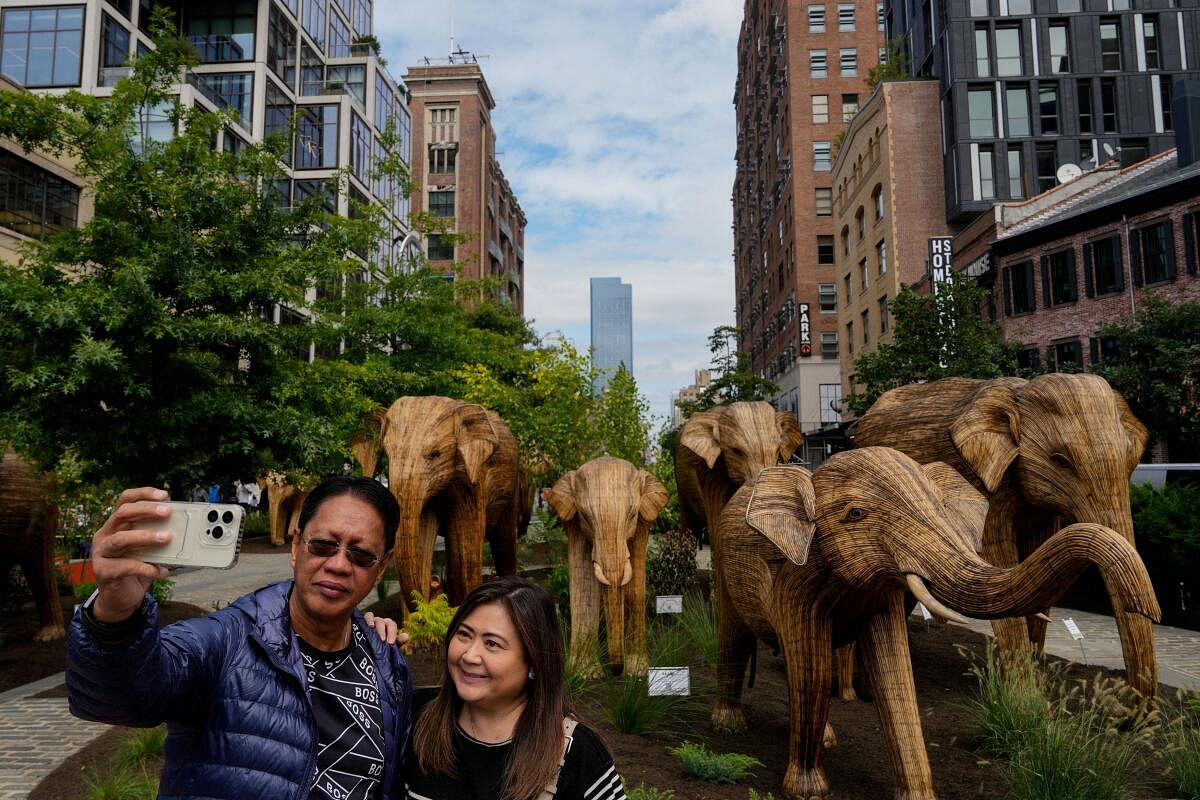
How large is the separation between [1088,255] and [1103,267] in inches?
26.1

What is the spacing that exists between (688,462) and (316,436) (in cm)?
439

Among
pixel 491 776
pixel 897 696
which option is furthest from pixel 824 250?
pixel 491 776

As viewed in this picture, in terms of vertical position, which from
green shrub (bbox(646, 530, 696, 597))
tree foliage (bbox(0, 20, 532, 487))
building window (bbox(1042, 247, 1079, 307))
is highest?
building window (bbox(1042, 247, 1079, 307))

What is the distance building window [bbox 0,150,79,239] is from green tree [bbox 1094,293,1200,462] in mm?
26737

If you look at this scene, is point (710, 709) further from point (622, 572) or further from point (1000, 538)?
point (1000, 538)

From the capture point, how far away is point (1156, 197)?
83.2ft

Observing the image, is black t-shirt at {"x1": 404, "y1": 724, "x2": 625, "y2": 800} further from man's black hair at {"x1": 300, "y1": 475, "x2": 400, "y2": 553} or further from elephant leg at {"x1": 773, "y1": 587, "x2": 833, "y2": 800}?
elephant leg at {"x1": 773, "y1": 587, "x2": 833, "y2": 800}

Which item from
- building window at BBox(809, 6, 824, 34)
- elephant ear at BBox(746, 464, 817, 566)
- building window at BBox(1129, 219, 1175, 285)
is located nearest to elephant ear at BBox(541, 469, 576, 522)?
elephant ear at BBox(746, 464, 817, 566)

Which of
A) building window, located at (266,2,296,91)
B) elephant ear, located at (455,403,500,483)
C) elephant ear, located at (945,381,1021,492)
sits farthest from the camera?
building window, located at (266,2,296,91)

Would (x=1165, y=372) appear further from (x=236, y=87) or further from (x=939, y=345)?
(x=236, y=87)

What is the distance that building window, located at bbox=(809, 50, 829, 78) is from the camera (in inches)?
2084

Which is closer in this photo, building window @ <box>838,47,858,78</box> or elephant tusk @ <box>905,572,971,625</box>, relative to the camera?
elephant tusk @ <box>905,572,971,625</box>

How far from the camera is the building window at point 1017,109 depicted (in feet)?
125

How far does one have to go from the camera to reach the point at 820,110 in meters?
53.2
